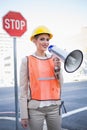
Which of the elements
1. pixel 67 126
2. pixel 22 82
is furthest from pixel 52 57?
pixel 67 126

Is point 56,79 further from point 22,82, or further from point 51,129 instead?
point 51,129

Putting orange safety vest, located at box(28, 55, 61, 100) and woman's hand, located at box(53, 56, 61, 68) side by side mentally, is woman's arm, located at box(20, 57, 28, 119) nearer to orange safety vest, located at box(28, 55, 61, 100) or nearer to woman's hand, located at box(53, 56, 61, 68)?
orange safety vest, located at box(28, 55, 61, 100)

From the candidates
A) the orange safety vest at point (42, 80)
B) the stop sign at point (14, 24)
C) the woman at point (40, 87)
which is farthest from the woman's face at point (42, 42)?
the stop sign at point (14, 24)

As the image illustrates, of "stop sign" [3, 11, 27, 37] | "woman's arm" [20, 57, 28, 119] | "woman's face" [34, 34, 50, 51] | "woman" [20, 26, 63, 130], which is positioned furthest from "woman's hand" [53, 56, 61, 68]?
"stop sign" [3, 11, 27, 37]

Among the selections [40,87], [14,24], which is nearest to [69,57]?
[40,87]

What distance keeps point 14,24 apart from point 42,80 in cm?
194

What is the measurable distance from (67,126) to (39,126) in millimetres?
3079

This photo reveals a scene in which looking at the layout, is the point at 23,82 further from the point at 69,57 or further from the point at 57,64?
the point at 69,57

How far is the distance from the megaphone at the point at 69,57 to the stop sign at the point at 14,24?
5.70 feet

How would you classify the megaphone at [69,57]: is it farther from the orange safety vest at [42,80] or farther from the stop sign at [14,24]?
the stop sign at [14,24]

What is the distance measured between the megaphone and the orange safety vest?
150mm

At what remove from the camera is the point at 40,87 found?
2777 mm

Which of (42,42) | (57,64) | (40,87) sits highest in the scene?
(42,42)

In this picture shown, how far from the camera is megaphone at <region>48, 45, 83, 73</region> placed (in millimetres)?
2720
